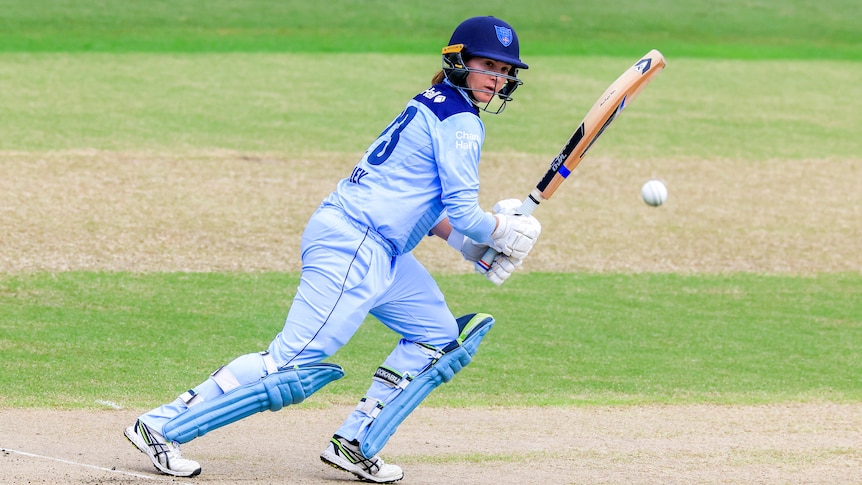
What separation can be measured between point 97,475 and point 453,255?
6.92 meters

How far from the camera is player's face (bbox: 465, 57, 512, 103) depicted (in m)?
6.01

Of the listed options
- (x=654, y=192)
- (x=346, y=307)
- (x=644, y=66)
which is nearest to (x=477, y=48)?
(x=644, y=66)

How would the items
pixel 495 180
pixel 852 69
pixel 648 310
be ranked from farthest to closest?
pixel 852 69
pixel 495 180
pixel 648 310

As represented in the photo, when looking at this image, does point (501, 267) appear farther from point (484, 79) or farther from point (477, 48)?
point (477, 48)

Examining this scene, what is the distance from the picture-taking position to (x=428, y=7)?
86.9 feet

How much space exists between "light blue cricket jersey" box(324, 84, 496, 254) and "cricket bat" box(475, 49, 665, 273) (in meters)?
0.70

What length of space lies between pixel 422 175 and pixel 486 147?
11.7 meters

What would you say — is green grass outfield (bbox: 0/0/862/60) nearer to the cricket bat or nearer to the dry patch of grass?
the dry patch of grass

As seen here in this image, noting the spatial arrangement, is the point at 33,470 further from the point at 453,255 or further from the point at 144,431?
the point at 453,255

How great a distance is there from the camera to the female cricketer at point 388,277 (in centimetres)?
569

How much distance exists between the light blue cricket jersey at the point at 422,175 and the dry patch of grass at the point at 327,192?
18.4 ft

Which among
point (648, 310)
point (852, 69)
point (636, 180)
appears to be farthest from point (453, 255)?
point (852, 69)

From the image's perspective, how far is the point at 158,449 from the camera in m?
5.71

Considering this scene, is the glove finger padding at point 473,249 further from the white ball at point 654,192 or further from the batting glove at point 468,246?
the white ball at point 654,192
